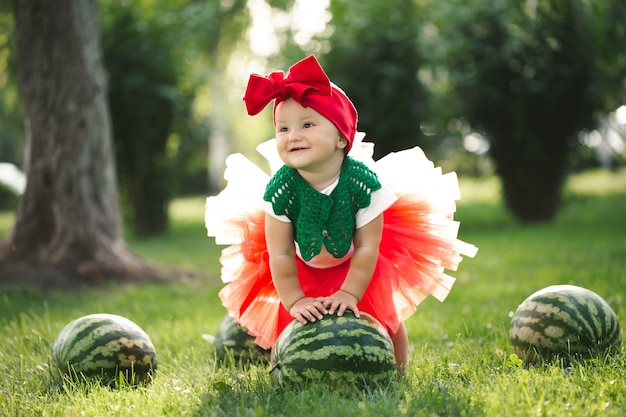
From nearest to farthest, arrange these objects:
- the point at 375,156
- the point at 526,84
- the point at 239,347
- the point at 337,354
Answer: the point at 337,354 → the point at 239,347 → the point at 526,84 → the point at 375,156

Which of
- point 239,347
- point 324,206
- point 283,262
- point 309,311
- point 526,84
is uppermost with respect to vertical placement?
point 526,84

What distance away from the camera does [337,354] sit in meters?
3.03

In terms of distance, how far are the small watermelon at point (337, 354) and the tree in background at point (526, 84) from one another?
9734 millimetres

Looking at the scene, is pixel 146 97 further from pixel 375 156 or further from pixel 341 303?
pixel 341 303

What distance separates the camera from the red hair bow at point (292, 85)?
3.25 m

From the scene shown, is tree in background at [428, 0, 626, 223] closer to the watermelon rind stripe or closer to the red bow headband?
the watermelon rind stripe

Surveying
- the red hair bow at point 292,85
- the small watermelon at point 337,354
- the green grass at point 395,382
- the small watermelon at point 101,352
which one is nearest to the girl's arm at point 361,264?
the small watermelon at point 337,354

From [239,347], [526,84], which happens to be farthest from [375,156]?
[239,347]

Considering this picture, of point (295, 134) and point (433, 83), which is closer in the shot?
point (295, 134)

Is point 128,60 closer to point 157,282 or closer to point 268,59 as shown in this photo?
point 268,59

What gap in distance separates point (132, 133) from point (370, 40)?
4.90 meters

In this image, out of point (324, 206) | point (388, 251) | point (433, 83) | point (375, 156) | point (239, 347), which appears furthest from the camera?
point (433, 83)

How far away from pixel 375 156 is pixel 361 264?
934 centimetres

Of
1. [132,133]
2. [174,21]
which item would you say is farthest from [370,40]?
[132,133]
